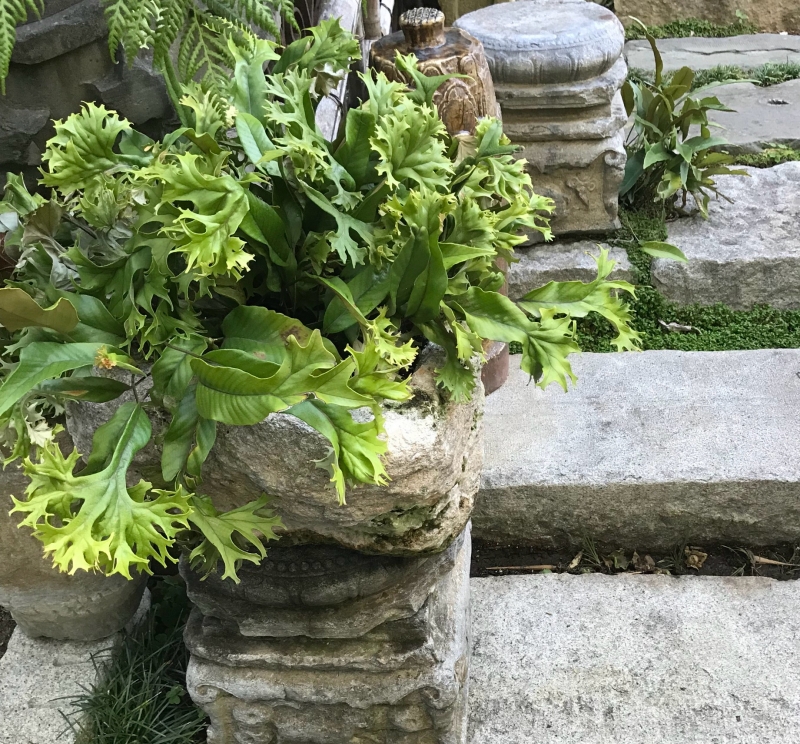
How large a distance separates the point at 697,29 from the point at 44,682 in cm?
571

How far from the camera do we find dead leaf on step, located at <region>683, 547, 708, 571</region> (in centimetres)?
232

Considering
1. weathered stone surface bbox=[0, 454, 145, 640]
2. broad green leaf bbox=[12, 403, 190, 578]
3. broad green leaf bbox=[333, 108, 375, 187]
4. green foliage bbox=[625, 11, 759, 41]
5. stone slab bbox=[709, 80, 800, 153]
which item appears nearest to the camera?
broad green leaf bbox=[12, 403, 190, 578]

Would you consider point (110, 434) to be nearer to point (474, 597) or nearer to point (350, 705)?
point (350, 705)

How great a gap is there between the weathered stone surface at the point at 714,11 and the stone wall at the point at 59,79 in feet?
15.6

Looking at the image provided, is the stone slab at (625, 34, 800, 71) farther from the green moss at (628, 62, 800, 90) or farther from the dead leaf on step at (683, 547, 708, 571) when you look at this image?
the dead leaf on step at (683, 547, 708, 571)

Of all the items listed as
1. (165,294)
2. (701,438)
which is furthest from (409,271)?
(701,438)

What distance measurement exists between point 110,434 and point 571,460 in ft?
4.81

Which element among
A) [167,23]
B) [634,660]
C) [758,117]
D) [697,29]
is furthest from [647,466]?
[697,29]

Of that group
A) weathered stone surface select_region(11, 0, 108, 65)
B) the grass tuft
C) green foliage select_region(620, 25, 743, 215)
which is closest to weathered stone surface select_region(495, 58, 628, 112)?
green foliage select_region(620, 25, 743, 215)

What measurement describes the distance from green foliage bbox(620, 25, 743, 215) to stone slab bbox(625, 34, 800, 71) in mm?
1625

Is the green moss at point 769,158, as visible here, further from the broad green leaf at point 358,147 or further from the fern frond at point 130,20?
the fern frond at point 130,20

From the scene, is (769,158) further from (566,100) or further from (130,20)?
(130,20)

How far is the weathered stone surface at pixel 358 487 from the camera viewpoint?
119 centimetres

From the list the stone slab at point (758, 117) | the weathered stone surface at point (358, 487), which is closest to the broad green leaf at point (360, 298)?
the weathered stone surface at point (358, 487)
